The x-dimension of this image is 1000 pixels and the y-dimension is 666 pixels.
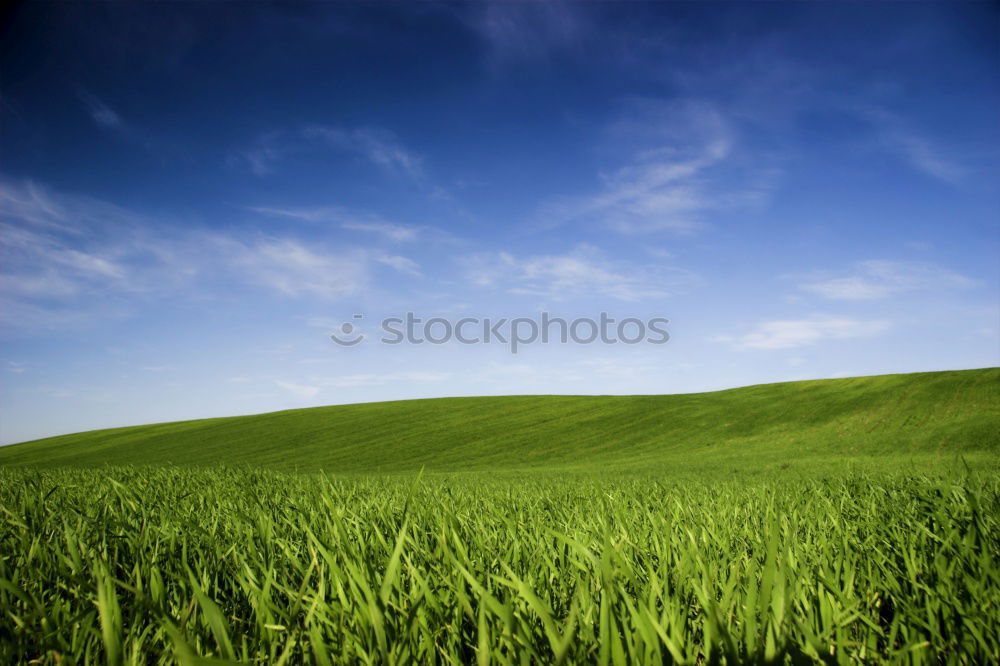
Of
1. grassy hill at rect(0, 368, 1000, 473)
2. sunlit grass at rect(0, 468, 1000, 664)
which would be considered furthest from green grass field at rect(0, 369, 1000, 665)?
grassy hill at rect(0, 368, 1000, 473)

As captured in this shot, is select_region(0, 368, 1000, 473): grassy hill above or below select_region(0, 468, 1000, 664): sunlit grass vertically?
below

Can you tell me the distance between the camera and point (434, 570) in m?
1.60

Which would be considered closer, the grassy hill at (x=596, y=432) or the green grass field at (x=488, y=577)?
the green grass field at (x=488, y=577)

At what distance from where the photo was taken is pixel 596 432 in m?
38.7

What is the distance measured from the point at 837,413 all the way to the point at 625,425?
1522 cm

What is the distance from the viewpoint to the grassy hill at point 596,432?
2897 centimetres

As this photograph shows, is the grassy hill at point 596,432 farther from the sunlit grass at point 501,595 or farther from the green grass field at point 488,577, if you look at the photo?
the sunlit grass at point 501,595

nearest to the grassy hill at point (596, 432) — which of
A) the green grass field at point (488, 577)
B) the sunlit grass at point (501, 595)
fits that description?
the green grass field at point (488, 577)

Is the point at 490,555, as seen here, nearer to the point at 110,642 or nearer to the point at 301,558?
the point at 301,558

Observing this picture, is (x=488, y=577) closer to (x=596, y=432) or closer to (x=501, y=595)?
(x=501, y=595)

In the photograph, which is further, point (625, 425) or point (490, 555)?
point (625, 425)

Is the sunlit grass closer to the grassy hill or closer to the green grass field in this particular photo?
the green grass field

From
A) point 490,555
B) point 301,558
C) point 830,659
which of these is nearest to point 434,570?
point 490,555

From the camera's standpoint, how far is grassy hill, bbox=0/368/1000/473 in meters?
29.0
